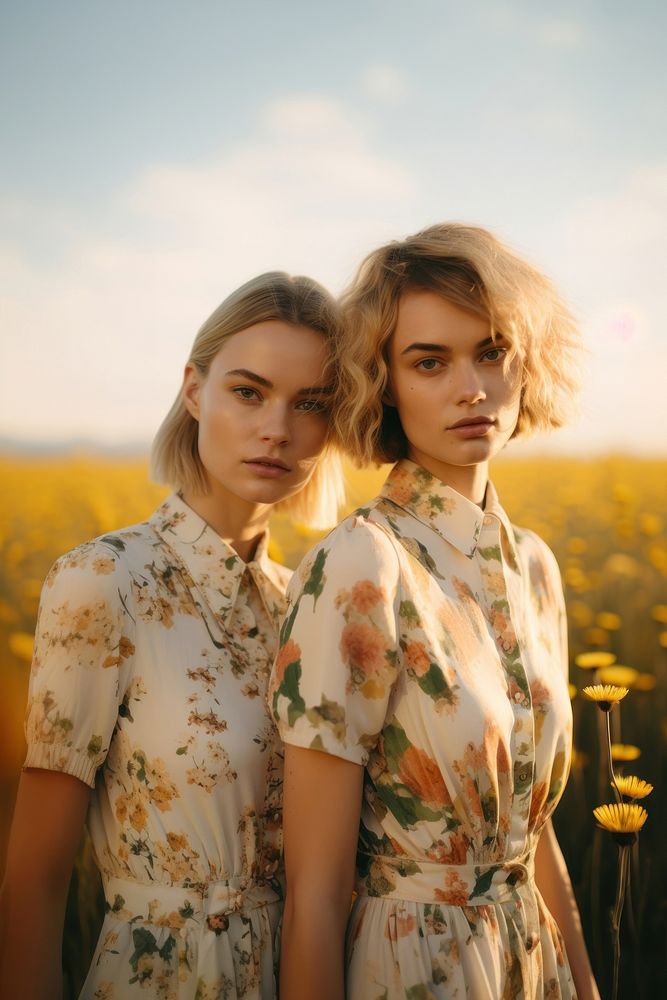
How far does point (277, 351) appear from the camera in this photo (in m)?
1.88

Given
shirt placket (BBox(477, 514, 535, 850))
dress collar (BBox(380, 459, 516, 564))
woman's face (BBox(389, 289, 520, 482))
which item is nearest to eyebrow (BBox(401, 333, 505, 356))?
woman's face (BBox(389, 289, 520, 482))

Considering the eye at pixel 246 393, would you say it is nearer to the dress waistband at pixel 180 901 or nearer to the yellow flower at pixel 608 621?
the dress waistband at pixel 180 901

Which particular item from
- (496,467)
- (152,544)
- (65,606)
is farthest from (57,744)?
(496,467)

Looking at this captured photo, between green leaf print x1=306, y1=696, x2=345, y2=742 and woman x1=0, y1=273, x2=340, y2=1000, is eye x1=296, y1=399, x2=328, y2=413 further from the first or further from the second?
green leaf print x1=306, y1=696, x2=345, y2=742

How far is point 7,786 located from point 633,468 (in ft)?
9.81

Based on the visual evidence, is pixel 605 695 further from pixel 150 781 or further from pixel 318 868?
pixel 150 781

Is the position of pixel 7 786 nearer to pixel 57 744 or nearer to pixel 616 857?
pixel 57 744

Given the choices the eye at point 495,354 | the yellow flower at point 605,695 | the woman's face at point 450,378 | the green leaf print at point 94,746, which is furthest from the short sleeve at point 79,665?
the yellow flower at point 605,695

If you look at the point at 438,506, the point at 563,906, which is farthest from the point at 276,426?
the point at 563,906

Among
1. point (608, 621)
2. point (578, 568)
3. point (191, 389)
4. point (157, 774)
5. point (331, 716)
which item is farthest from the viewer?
point (578, 568)

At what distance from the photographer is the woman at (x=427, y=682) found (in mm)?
1417

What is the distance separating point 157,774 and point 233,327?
96 cm

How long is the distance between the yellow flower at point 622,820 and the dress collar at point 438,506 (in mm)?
608

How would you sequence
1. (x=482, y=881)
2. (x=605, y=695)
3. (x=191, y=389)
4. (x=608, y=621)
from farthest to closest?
(x=608, y=621) < (x=191, y=389) < (x=605, y=695) < (x=482, y=881)
